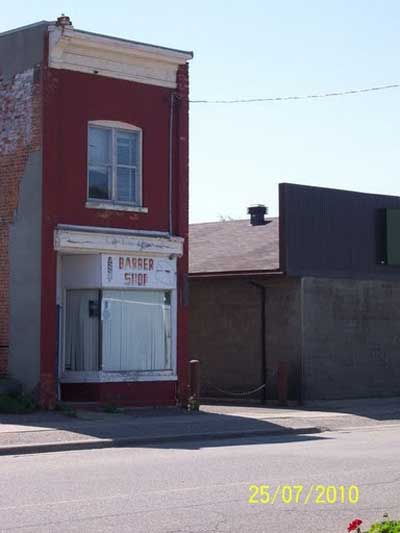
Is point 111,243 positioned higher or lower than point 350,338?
higher

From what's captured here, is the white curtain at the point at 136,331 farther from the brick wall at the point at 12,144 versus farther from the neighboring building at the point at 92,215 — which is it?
the brick wall at the point at 12,144

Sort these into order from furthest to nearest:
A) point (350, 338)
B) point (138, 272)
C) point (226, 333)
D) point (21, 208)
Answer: point (226, 333) < point (350, 338) < point (138, 272) < point (21, 208)

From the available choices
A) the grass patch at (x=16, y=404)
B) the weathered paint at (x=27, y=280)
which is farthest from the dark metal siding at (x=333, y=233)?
the grass patch at (x=16, y=404)

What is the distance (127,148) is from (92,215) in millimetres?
1902

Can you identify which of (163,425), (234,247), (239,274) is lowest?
(163,425)

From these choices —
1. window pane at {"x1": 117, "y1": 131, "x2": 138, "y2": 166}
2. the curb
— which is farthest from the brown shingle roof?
the curb

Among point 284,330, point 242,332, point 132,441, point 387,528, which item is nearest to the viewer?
point 387,528

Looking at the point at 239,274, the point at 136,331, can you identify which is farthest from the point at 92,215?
the point at 239,274

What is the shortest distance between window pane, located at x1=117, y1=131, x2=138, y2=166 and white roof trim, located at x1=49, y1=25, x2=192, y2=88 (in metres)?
1.26

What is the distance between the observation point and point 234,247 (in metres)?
31.6

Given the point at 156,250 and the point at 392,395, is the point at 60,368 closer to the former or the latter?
the point at 156,250

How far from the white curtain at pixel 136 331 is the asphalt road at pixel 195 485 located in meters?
5.73

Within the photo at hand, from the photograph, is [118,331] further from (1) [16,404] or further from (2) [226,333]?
(2) [226,333]

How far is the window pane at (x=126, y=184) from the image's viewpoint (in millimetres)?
24188
